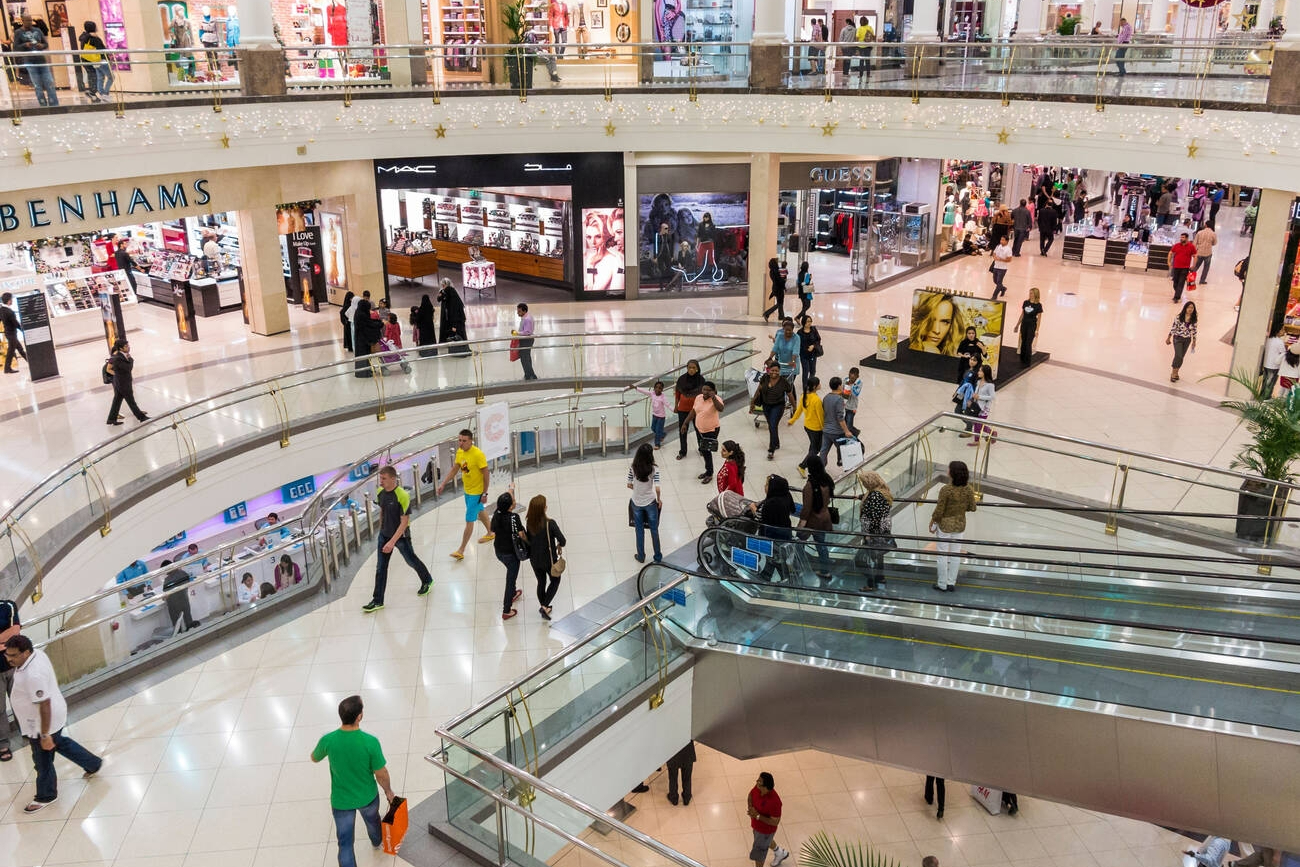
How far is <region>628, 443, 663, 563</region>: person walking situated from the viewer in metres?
9.86

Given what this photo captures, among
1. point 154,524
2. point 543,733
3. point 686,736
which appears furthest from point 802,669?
point 154,524

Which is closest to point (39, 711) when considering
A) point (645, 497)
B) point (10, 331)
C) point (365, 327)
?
point (645, 497)

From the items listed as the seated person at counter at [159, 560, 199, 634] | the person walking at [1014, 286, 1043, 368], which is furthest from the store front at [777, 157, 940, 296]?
the seated person at counter at [159, 560, 199, 634]

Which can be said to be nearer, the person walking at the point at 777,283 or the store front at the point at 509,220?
the person walking at the point at 777,283

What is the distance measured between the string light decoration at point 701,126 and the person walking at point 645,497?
9.92 metres

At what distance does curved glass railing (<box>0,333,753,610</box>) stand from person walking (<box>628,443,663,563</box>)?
3440mm

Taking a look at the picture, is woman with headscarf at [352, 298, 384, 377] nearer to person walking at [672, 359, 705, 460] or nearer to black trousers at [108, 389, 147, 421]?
black trousers at [108, 389, 147, 421]

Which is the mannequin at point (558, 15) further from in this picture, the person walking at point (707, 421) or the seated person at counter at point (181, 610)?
the seated person at counter at point (181, 610)

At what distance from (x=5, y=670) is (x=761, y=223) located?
16010mm

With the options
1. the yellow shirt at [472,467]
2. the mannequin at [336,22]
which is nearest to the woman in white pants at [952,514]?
the yellow shirt at [472,467]

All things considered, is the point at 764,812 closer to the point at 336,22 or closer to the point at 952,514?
the point at 952,514

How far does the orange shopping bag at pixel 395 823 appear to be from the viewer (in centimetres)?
635

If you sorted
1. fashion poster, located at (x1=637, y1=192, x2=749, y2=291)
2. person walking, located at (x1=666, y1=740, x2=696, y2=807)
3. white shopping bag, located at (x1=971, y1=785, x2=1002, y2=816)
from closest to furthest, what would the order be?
person walking, located at (x1=666, y1=740, x2=696, y2=807), white shopping bag, located at (x1=971, y1=785, x2=1002, y2=816), fashion poster, located at (x1=637, y1=192, x2=749, y2=291)

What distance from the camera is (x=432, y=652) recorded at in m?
9.07
